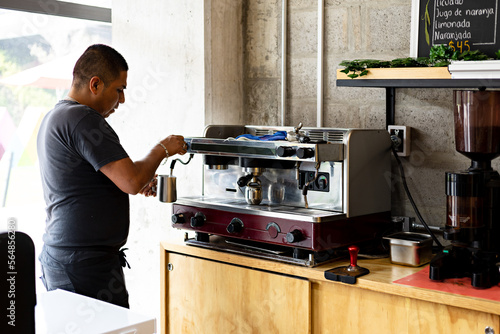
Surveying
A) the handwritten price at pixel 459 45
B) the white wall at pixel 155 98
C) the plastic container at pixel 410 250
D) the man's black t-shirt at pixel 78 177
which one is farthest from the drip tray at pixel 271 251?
the handwritten price at pixel 459 45

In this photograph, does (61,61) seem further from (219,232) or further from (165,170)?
(219,232)

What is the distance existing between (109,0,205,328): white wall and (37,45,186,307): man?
655mm

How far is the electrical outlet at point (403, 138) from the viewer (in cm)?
242

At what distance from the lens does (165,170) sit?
305 cm

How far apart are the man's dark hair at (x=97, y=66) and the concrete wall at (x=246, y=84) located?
61 centimetres

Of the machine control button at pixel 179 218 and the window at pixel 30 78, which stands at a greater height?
the window at pixel 30 78

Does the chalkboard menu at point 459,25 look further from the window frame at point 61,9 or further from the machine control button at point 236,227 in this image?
the window frame at point 61,9

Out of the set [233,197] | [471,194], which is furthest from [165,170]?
[471,194]

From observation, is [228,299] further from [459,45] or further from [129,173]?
[459,45]

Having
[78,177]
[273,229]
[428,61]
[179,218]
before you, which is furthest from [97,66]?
[428,61]

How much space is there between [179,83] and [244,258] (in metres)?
1.04

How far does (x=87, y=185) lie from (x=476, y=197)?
1329 mm

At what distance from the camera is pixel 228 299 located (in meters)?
→ 2.36

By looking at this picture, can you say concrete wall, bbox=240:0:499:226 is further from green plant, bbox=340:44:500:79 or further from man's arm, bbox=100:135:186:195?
man's arm, bbox=100:135:186:195
